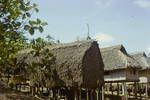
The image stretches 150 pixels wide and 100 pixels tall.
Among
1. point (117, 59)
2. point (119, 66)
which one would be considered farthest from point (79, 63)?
point (117, 59)

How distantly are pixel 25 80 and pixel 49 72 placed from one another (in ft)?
8.30

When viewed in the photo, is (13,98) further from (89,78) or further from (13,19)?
(89,78)

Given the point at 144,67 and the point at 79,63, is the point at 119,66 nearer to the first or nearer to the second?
the point at 79,63

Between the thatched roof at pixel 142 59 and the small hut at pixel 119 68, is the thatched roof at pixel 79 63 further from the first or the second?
the thatched roof at pixel 142 59

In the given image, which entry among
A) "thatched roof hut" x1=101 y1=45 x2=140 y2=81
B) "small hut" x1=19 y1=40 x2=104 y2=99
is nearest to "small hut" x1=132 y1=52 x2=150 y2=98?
"thatched roof hut" x1=101 y1=45 x2=140 y2=81

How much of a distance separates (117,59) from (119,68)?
1.85m

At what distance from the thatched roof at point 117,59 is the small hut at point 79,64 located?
5.00m

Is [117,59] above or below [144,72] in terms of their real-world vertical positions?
above

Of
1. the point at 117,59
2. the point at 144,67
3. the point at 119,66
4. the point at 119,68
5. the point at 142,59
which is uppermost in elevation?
the point at 142,59

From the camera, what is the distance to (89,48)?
95.2 ft

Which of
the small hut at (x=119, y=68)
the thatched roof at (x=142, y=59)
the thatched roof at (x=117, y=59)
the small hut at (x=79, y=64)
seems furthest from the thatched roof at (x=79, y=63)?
the thatched roof at (x=142, y=59)

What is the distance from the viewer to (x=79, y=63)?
1093 inches

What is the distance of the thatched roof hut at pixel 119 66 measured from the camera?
34094 mm

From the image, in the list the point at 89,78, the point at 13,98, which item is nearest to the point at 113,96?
the point at 89,78
